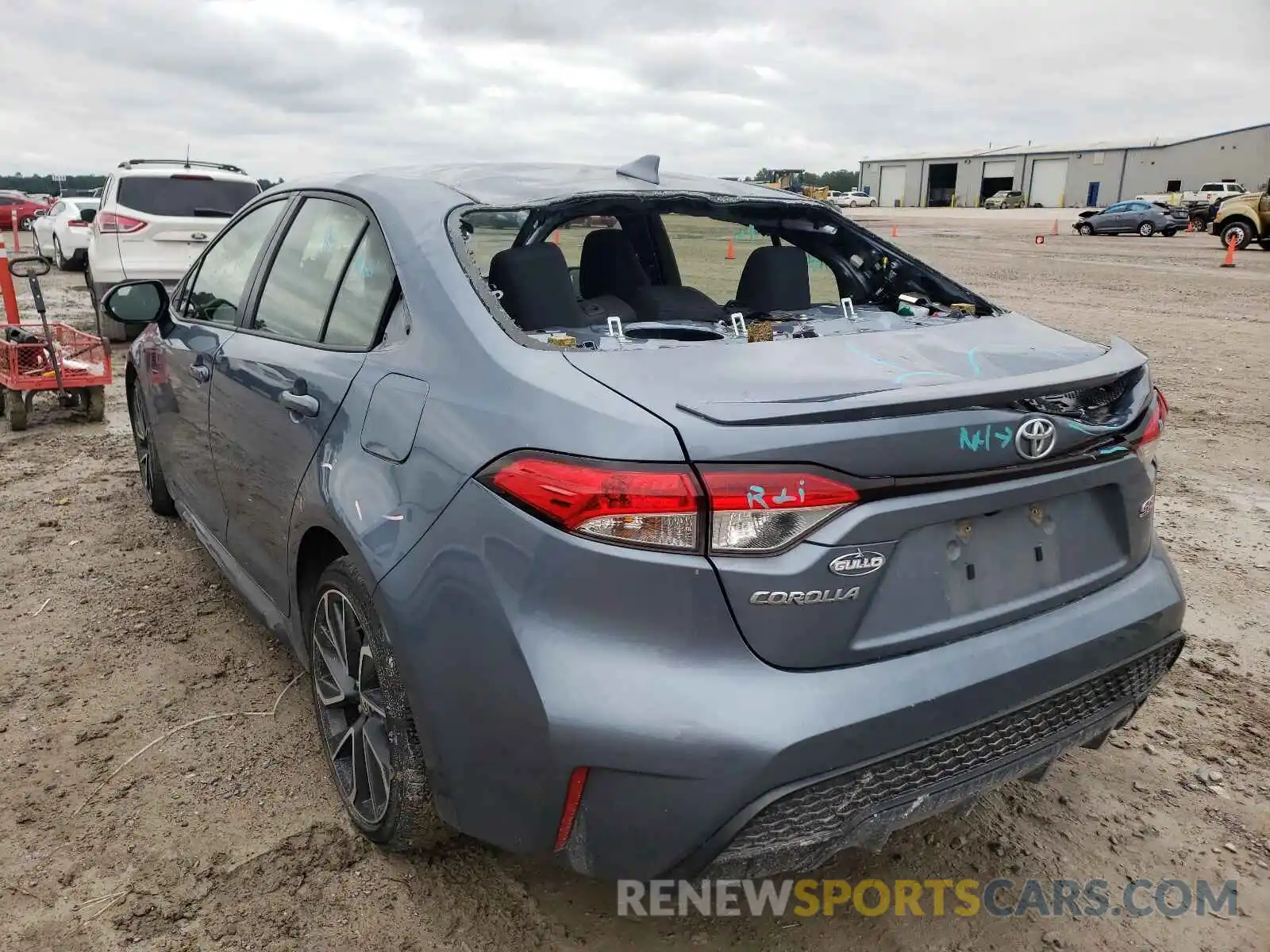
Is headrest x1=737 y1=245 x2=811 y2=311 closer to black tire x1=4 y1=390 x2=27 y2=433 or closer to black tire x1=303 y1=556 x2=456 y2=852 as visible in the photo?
black tire x1=303 y1=556 x2=456 y2=852

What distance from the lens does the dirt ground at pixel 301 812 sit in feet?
7.34

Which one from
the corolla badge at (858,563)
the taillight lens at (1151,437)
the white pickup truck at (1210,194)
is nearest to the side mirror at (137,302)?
the corolla badge at (858,563)

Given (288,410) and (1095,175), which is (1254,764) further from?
(1095,175)

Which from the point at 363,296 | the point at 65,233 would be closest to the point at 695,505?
the point at 363,296

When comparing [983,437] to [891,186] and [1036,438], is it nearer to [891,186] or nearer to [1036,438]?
[1036,438]

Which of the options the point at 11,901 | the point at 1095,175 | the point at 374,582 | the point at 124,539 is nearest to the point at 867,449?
the point at 374,582

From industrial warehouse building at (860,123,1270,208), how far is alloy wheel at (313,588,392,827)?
75.8m

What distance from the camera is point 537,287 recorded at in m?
2.72

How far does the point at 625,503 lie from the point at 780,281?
1868mm

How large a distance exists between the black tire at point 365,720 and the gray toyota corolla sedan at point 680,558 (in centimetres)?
1

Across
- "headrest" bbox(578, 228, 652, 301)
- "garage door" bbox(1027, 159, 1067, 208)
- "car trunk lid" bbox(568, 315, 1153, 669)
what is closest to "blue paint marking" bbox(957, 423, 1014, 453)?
"car trunk lid" bbox(568, 315, 1153, 669)

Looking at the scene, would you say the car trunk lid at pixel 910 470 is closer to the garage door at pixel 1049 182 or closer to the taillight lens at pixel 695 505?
the taillight lens at pixel 695 505

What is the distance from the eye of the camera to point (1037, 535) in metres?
2.02

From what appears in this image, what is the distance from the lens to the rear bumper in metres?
1.71
